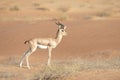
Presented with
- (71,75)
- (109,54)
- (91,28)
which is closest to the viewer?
(71,75)

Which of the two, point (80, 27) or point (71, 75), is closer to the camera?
point (71, 75)

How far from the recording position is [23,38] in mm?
27688

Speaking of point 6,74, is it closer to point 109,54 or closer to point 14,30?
point 109,54

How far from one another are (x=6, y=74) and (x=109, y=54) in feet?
27.7

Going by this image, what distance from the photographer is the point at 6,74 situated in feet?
49.0

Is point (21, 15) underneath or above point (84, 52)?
above

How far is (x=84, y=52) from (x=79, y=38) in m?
2.83

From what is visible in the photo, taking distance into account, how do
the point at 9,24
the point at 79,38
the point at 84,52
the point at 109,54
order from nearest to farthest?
the point at 109,54 → the point at 84,52 → the point at 79,38 → the point at 9,24

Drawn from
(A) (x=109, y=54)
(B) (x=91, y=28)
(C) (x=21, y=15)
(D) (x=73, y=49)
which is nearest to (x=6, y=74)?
Result: (A) (x=109, y=54)

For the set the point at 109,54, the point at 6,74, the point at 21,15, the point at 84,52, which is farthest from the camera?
the point at 21,15

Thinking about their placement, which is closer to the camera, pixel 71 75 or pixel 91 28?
pixel 71 75

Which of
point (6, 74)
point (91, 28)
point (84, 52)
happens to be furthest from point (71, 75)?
point (91, 28)

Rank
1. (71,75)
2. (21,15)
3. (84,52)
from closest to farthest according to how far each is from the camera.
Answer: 1. (71,75)
2. (84,52)
3. (21,15)

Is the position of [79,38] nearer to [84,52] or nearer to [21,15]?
[84,52]
